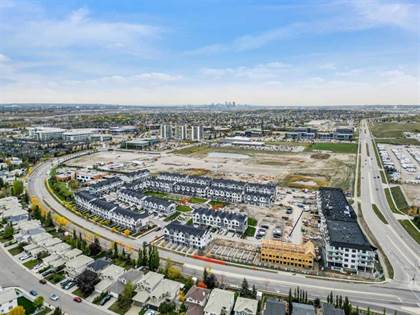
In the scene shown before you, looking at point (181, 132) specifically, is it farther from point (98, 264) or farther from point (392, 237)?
point (98, 264)

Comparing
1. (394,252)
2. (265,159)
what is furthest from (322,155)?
(394,252)

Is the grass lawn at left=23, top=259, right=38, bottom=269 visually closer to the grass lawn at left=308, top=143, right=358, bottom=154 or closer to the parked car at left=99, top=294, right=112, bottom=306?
the parked car at left=99, top=294, right=112, bottom=306

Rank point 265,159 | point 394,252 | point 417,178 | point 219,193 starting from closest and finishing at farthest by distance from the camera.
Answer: point 394,252, point 219,193, point 417,178, point 265,159

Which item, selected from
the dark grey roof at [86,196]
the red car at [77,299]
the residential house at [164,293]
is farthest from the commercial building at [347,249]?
the dark grey roof at [86,196]

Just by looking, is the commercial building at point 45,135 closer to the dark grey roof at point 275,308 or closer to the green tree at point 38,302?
the green tree at point 38,302

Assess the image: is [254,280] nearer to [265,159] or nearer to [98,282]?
[98,282]

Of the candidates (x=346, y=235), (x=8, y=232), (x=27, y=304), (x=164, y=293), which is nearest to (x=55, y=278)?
(x=27, y=304)
